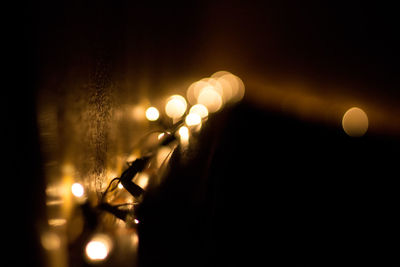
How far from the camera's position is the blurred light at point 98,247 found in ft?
1.85

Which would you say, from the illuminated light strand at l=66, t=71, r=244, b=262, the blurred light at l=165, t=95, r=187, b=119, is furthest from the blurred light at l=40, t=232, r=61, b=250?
the blurred light at l=165, t=95, r=187, b=119

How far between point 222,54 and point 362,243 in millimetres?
1674

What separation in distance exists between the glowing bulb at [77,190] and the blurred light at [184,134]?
26cm

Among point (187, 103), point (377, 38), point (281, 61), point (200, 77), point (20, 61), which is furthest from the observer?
point (200, 77)

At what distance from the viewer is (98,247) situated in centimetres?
58

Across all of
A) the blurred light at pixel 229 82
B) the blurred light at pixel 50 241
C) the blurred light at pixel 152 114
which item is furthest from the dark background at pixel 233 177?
the blurred light at pixel 229 82

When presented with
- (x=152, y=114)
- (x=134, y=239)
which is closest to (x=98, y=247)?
(x=134, y=239)

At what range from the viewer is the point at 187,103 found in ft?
4.97

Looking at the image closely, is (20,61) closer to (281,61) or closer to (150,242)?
(150,242)

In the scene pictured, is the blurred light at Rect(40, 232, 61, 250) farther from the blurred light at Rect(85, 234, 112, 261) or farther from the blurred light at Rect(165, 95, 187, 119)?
the blurred light at Rect(165, 95, 187, 119)

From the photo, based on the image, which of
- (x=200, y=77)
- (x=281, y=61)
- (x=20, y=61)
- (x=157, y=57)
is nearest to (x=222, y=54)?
(x=200, y=77)

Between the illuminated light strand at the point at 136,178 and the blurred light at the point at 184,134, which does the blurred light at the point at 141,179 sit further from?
the blurred light at the point at 184,134

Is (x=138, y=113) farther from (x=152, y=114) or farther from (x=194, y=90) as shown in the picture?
(x=194, y=90)

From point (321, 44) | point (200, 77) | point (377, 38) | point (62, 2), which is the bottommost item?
point (62, 2)
